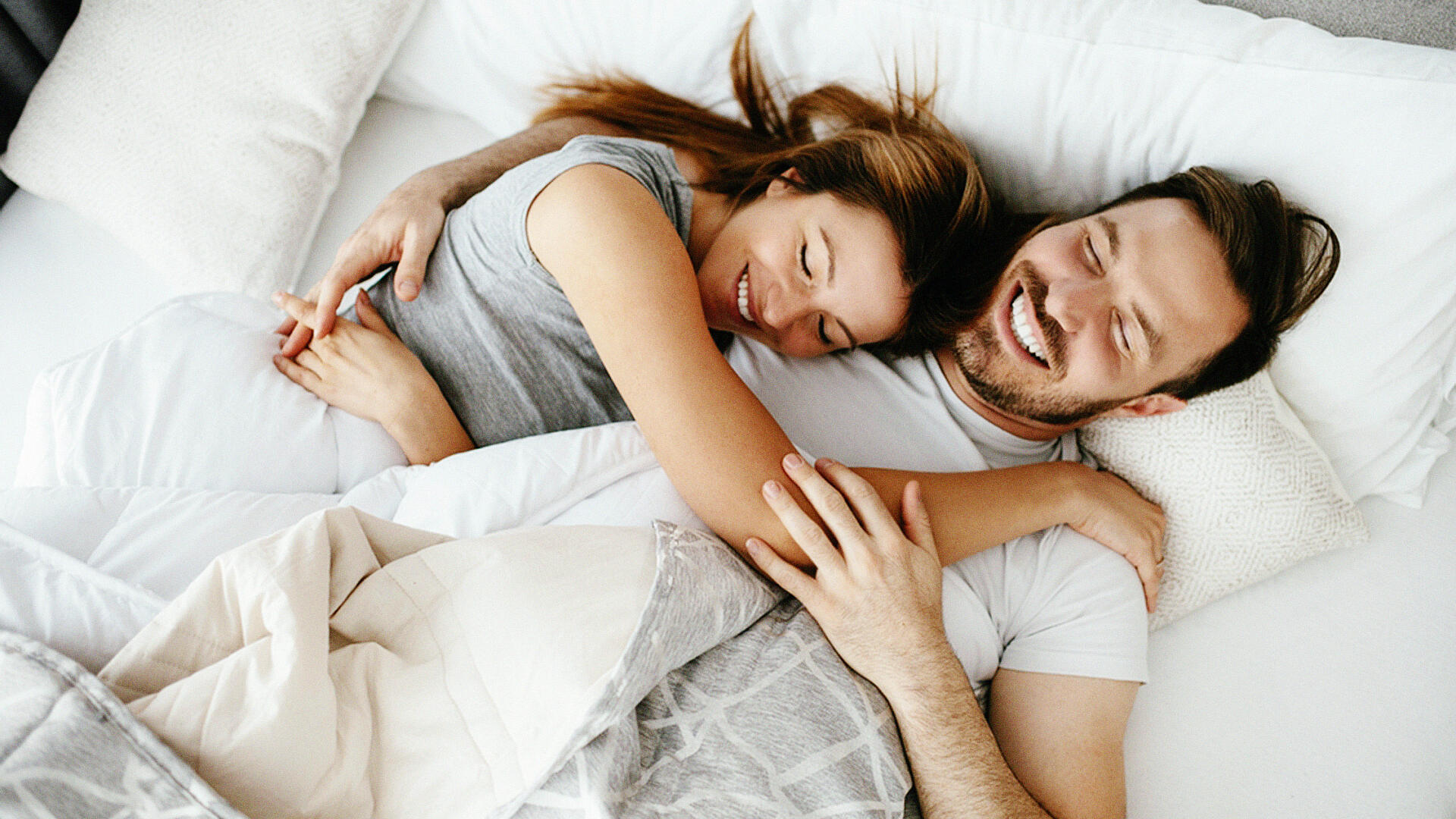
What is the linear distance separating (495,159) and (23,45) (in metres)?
0.81

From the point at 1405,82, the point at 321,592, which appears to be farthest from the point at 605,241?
the point at 1405,82

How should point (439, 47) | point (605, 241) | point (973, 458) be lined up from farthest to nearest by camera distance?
point (439, 47) < point (973, 458) < point (605, 241)

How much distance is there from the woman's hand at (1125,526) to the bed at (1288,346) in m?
0.14

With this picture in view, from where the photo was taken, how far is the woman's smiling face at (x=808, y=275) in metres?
1.20

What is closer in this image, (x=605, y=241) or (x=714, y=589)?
(x=714, y=589)

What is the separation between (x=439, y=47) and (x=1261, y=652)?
1695mm

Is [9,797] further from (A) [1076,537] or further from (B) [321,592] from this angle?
(A) [1076,537]

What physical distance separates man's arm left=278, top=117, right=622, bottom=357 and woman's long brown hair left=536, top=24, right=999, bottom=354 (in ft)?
0.41

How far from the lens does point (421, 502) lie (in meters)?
1.02

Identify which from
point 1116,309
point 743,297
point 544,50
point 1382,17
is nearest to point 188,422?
point 743,297

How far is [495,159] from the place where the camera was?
1.45m

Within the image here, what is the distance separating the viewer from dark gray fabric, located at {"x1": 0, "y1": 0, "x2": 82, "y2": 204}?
4.57ft

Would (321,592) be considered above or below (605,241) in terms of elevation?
below

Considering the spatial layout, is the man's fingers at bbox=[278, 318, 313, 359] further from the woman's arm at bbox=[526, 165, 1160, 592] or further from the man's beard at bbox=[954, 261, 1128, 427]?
the man's beard at bbox=[954, 261, 1128, 427]
